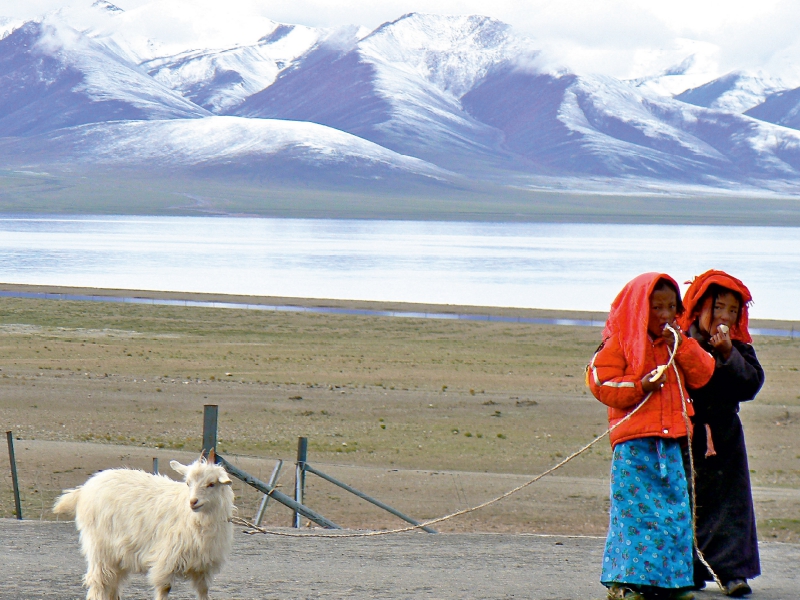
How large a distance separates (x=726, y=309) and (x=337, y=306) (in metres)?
37.7

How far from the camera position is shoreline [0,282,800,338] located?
128ft

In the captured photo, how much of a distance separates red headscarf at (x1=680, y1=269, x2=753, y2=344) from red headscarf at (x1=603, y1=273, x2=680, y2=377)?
408mm

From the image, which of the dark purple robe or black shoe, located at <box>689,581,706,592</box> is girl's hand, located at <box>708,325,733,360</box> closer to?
the dark purple robe

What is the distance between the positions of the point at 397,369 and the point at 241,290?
2800cm

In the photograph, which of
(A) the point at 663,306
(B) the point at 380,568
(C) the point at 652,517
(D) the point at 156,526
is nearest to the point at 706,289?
(A) the point at 663,306

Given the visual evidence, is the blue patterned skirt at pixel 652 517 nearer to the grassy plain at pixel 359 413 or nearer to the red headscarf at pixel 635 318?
Result: the red headscarf at pixel 635 318

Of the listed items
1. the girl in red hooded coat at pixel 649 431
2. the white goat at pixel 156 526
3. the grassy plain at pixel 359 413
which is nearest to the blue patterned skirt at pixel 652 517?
the girl in red hooded coat at pixel 649 431

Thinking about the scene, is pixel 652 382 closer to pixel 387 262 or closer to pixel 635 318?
pixel 635 318

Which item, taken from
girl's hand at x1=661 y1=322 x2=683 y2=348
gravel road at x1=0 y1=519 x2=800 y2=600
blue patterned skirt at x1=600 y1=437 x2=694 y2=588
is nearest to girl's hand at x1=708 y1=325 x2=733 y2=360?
girl's hand at x1=661 y1=322 x2=683 y2=348

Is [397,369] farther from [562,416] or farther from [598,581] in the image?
[598,581]

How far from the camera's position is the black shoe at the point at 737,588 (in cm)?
542

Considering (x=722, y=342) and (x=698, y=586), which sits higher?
(x=722, y=342)

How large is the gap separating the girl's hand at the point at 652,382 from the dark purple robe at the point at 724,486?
0.46m

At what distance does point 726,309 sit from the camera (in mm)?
5344
